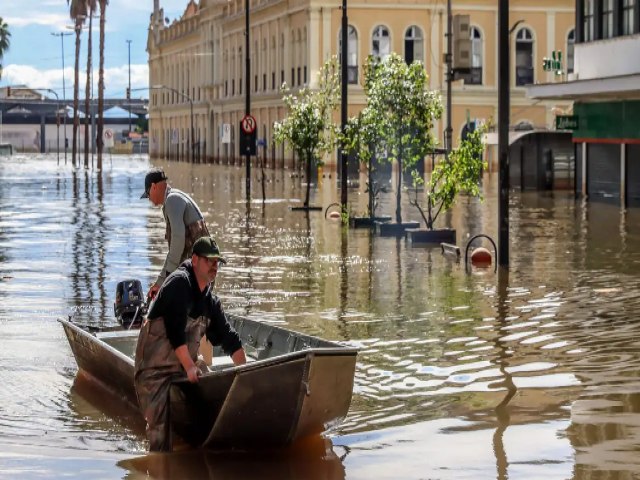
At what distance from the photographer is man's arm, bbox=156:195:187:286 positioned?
42.4ft

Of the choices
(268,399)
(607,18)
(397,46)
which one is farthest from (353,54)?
(268,399)

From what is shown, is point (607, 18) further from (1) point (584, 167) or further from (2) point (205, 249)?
(2) point (205, 249)

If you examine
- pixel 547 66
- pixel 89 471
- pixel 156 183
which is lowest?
pixel 89 471

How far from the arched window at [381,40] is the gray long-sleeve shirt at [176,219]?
229 feet

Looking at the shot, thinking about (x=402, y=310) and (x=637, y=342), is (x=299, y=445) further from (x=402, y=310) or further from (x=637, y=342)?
(x=402, y=310)

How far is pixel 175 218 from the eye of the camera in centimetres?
1296

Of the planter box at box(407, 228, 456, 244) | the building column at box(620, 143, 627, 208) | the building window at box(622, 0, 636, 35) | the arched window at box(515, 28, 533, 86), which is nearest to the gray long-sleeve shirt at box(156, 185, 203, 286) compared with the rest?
the planter box at box(407, 228, 456, 244)

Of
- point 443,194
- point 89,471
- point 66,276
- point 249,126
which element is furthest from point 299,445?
point 249,126

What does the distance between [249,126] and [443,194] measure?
71.7ft

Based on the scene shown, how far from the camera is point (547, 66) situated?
56094mm

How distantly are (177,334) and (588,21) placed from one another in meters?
39.8

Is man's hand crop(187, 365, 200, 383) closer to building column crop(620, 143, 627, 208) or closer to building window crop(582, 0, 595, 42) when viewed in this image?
building column crop(620, 143, 627, 208)

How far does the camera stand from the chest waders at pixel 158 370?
10.9 meters

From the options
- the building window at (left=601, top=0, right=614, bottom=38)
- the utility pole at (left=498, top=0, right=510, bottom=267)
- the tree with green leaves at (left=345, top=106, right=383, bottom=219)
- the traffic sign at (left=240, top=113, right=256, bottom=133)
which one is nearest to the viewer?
the utility pole at (left=498, top=0, right=510, bottom=267)
